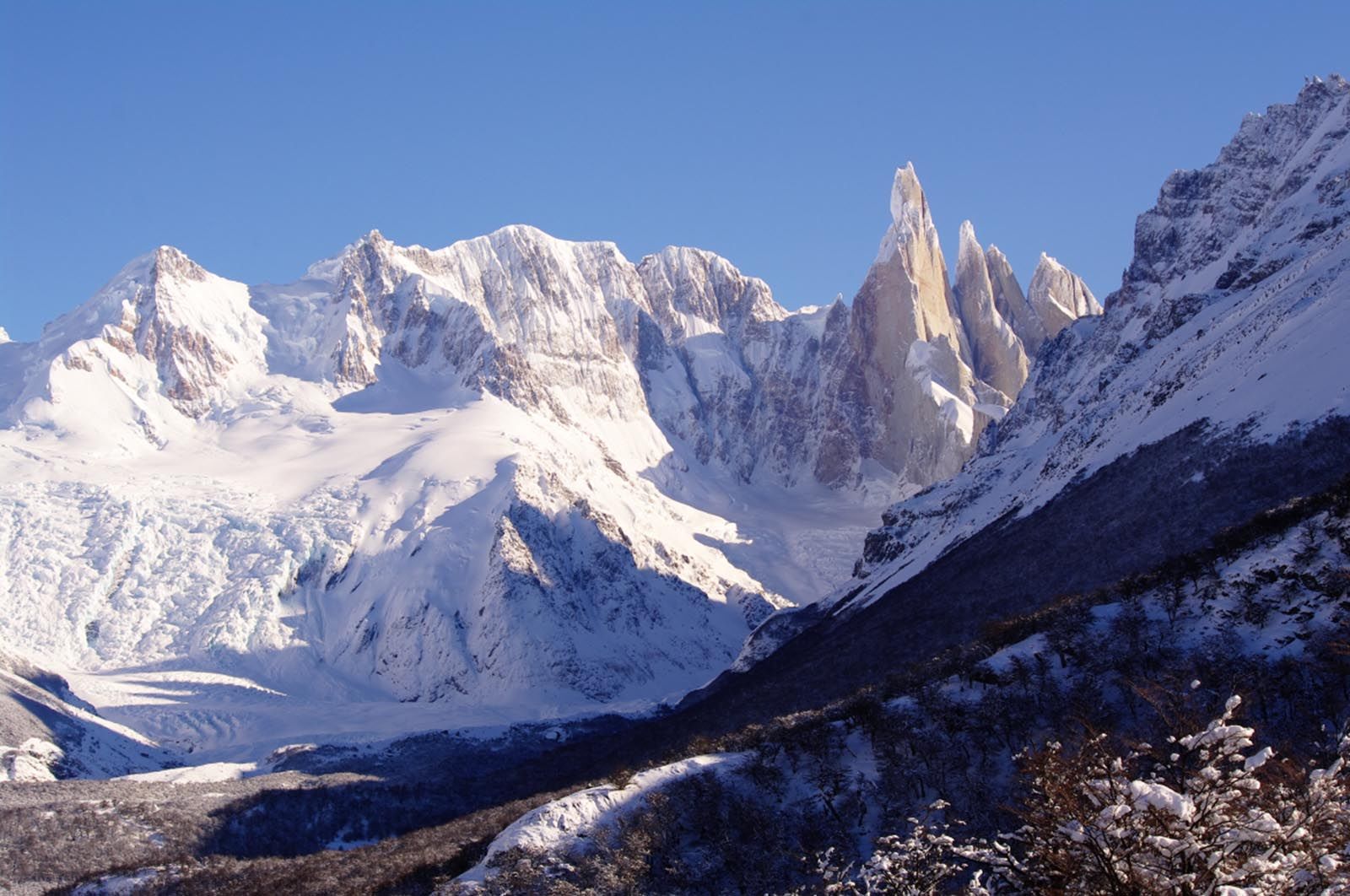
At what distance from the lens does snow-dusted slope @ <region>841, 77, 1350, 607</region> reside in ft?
330

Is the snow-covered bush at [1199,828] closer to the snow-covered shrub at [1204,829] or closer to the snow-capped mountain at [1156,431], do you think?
the snow-covered shrub at [1204,829]

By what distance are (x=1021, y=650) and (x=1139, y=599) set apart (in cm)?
746

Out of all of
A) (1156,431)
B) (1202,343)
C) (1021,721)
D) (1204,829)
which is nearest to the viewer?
(1204,829)

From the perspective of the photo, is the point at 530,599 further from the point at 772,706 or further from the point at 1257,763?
the point at 1257,763

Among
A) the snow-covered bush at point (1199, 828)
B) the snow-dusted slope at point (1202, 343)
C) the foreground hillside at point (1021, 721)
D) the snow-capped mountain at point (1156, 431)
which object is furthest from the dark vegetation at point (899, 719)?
the snow-dusted slope at point (1202, 343)

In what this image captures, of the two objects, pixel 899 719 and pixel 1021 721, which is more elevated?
pixel 899 719

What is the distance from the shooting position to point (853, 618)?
125m

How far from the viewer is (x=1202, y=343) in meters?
128

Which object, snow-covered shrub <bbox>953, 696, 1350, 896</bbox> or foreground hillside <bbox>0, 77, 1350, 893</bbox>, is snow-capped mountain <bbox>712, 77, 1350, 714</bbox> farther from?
snow-covered shrub <bbox>953, 696, 1350, 896</bbox>

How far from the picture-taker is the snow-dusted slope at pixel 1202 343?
10062cm

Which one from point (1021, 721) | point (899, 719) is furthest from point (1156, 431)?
point (1021, 721)

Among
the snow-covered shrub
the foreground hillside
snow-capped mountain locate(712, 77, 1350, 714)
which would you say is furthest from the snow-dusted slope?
the snow-covered shrub

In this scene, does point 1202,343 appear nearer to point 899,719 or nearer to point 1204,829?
point 899,719

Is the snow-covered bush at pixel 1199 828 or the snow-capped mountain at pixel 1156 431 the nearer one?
the snow-covered bush at pixel 1199 828
